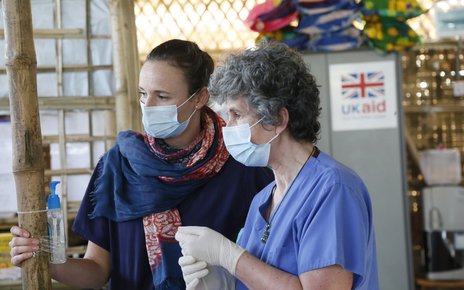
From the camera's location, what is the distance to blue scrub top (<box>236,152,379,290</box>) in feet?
4.43

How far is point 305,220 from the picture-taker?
1408 millimetres

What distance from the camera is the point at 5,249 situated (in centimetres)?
320

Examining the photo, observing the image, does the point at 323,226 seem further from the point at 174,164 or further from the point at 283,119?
the point at 174,164

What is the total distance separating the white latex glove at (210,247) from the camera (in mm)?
1470

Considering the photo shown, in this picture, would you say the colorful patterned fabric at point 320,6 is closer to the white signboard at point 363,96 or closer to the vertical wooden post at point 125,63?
the white signboard at point 363,96

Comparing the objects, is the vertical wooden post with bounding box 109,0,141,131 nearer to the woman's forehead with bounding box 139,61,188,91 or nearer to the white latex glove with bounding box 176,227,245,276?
the woman's forehead with bounding box 139,61,188,91

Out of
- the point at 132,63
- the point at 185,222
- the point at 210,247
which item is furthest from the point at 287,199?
the point at 132,63

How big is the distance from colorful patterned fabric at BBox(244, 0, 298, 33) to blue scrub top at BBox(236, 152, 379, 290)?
220 cm

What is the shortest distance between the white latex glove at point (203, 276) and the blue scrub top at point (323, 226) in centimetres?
13

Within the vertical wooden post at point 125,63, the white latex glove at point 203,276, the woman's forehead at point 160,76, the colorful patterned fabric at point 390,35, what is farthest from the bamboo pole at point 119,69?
the white latex glove at point 203,276

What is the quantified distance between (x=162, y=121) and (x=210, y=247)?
409 millimetres

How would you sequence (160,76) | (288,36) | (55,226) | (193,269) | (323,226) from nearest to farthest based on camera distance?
1. (323,226)
2. (193,269)
3. (55,226)
4. (160,76)
5. (288,36)

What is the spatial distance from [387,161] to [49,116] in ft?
5.51

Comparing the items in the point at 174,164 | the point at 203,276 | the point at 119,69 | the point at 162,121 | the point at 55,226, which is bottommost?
the point at 203,276
